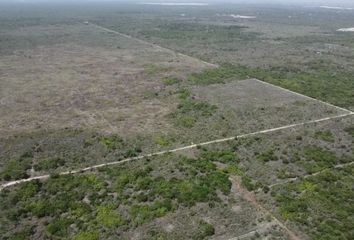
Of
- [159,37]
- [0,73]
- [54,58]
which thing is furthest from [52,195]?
[159,37]

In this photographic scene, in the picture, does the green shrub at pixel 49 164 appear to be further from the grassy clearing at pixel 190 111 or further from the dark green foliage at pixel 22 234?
the grassy clearing at pixel 190 111

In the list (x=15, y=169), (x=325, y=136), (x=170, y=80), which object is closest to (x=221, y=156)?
(x=325, y=136)

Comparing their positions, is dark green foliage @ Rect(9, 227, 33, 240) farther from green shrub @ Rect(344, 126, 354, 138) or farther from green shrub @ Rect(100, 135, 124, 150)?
green shrub @ Rect(344, 126, 354, 138)

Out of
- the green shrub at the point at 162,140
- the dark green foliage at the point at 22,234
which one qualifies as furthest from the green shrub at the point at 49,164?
the green shrub at the point at 162,140

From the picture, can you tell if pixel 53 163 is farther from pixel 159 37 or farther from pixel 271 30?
pixel 271 30

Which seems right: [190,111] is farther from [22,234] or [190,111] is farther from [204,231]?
[22,234]
